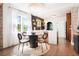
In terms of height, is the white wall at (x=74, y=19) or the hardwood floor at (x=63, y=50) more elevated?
the white wall at (x=74, y=19)

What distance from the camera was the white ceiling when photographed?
1.73 m

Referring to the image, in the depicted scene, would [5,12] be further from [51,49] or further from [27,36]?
[51,49]

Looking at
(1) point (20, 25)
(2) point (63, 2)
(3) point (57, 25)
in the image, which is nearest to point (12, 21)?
(1) point (20, 25)

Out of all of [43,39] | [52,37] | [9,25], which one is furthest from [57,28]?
[9,25]

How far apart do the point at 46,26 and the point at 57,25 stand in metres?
0.19

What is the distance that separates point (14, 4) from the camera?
1.73m

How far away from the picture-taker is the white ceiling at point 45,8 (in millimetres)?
1734

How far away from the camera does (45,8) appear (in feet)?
5.81

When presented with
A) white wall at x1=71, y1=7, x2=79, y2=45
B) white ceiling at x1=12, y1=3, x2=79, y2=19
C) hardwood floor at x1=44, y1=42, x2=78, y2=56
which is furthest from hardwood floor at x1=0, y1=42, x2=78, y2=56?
white ceiling at x1=12, y1=3, x2=79, y2=19

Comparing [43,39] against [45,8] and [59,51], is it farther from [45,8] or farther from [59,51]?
[45,8]

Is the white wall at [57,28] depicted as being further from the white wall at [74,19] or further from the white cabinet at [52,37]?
the white wall at [74,19]

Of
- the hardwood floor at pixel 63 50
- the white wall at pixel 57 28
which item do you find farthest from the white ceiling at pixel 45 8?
the hardwood floor at pixel 63 50

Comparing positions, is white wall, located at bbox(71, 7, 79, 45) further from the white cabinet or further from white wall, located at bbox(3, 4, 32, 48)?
white wall, located at bbox(3, 4, 32, 48)

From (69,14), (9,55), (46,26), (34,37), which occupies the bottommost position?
(9,55)
